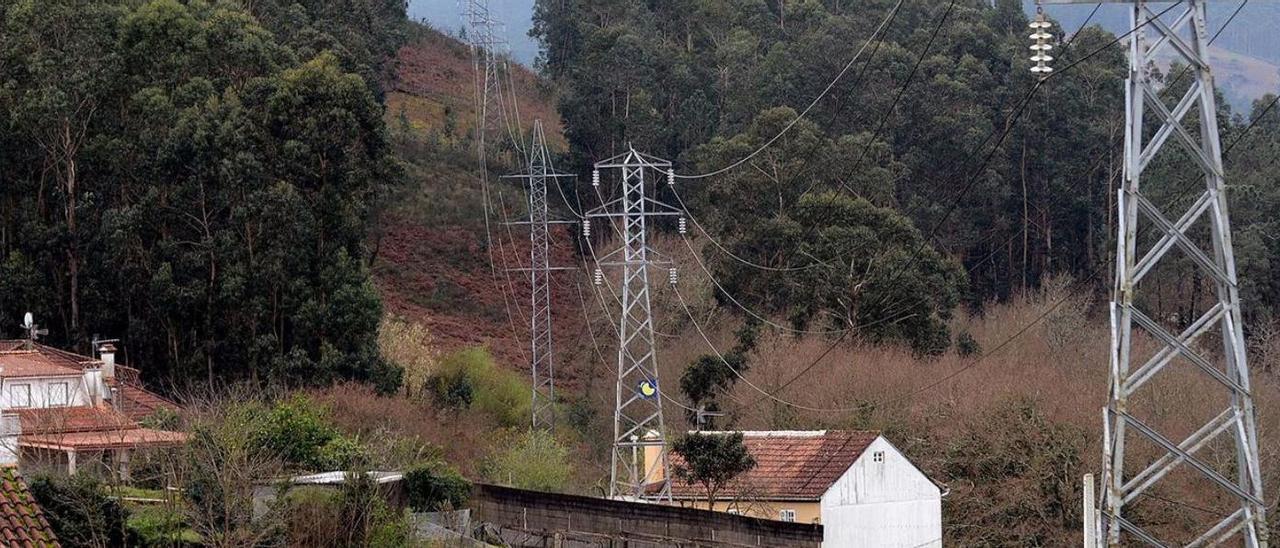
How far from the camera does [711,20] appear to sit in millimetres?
93562

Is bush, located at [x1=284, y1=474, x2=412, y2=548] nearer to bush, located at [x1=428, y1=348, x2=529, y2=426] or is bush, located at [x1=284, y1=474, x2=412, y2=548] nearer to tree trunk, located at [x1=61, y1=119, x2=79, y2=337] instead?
tree trunk, located at [x1=61, y1=119, x2=79, y2=337]

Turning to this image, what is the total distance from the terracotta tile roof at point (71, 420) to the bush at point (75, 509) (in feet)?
33.1

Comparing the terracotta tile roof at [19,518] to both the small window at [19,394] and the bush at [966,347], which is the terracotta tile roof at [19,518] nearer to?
the small window at [19,394]

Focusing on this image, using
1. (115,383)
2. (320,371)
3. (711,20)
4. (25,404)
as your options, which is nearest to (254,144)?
(320,371)

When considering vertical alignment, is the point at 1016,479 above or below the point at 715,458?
below

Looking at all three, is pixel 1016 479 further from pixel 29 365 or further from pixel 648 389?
pixel 29 365

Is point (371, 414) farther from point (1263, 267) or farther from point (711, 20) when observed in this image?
point (711, 20)

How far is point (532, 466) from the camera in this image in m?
45.6

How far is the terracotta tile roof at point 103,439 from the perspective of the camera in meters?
31.6

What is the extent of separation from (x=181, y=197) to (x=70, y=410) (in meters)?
15.7

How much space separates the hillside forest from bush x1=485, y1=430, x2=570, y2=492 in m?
0.11

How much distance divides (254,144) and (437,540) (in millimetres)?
26570

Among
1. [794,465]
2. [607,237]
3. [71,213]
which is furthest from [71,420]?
[607,237]

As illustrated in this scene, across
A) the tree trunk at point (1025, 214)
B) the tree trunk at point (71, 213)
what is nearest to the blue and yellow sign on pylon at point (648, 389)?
the tree trunk at point (71, 213)
